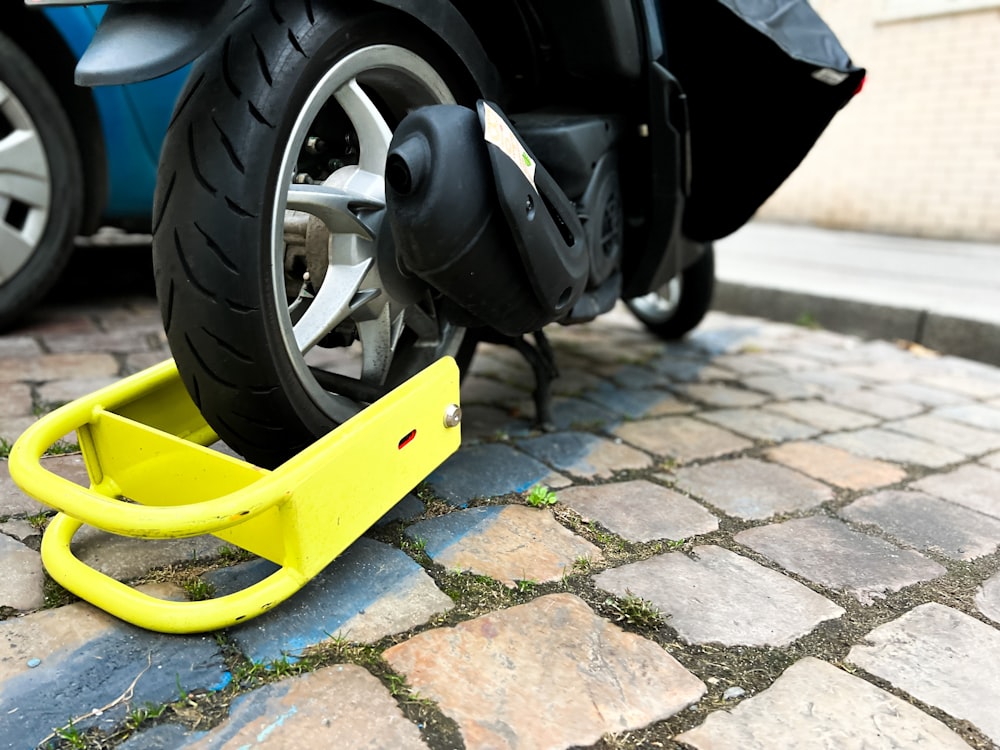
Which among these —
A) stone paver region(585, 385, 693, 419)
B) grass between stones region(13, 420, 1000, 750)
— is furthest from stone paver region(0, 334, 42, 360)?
stone paver region(585, 385, 693, 419)

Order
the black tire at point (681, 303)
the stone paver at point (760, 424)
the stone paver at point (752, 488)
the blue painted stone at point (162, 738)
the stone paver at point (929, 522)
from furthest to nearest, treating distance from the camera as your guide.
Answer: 1. the black tire at point (681, 303)
2. the stone paver at point (760, 424)
3. the stone paver at point (752, 488)
4. the stone paver at point (929, 522)
5. the blue painted stone at point (162, 738)

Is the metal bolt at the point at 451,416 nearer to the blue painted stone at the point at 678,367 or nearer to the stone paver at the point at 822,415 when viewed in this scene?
the stone paver at the point at 822,415

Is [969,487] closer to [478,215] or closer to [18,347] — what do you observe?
[478,215]

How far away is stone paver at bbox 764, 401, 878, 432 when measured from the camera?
7.66 ft

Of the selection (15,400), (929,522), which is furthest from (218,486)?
(929,522)

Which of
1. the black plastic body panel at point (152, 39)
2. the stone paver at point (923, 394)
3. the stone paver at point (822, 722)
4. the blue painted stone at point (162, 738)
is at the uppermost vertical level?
the black plastic body panel at point (152, 39)

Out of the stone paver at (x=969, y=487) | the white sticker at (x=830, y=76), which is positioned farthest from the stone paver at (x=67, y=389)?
the stone paver at (x=969, y=487)

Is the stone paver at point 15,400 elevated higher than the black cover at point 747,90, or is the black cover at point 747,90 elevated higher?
the black cover at point 747,90

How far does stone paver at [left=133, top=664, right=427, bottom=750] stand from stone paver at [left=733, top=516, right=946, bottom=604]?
832mm

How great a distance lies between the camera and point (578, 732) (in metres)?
0.98

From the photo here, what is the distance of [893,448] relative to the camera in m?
2.15

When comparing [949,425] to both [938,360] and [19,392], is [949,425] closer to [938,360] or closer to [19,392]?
[938,360]

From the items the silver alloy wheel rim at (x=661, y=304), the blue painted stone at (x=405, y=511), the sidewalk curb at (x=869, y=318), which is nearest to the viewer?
the blue painted stone at (x=405, y=511)

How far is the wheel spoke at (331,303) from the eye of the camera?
53.5 inches
